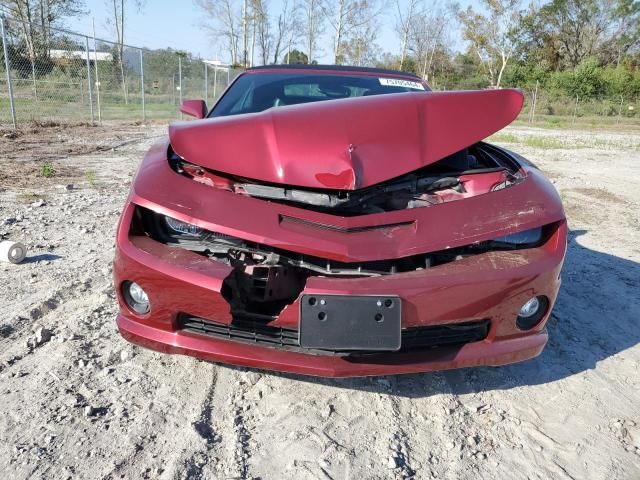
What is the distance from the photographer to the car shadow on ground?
2.41 meters

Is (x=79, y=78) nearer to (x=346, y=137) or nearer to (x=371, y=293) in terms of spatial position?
(x=346, y=137)

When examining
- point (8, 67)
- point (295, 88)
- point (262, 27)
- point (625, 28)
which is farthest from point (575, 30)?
point (295, 88)

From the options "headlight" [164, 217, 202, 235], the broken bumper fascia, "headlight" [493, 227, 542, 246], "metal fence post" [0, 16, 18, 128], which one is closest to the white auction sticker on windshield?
"headlight" [493, 227, 542, 246]

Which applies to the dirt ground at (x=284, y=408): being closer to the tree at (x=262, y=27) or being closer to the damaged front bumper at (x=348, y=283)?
the damaged front bumper at (x=348, y=283)

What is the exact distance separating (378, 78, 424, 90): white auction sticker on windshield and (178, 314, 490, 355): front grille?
235 centimetres

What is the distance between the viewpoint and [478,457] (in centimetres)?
194

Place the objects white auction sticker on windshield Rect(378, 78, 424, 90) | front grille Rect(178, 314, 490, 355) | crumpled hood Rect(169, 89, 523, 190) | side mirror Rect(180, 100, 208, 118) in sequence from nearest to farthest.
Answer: front grille Rect(178, 314, 490, 355) < crumpled hood Rect(169, 89, 523, 190) < side mirror Rect(180, 100, 208, 118) < white auction sticker on windshield Rect(378, 78, 424, 90)

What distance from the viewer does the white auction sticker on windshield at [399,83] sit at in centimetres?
388

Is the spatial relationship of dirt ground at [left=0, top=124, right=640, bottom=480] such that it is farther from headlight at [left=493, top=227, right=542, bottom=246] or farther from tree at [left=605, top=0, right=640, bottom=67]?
tree at [left=605, top=0, right=640, bottom=67]

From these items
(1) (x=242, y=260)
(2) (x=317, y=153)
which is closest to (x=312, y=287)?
(1) (x=242, y=260)

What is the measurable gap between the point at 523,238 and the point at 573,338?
1.08m

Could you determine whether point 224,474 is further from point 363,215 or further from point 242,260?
point 363,215

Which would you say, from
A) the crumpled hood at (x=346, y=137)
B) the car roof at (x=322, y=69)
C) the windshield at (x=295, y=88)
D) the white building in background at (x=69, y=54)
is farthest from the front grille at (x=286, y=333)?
the white building in background at (x=69, y=54)

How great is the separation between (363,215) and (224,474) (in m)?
1.11
